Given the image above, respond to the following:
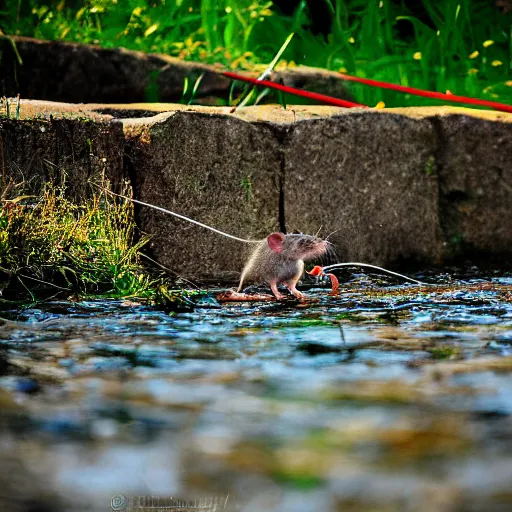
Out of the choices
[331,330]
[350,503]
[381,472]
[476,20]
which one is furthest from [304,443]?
[476,20]

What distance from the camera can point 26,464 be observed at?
191 cm

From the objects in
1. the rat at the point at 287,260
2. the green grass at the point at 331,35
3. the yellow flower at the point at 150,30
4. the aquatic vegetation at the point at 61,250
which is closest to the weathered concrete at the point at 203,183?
the aquatic vegetation at the point at 61,250

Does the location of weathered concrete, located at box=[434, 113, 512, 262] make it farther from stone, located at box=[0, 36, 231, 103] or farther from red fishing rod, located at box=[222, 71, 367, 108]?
stone, located at box=[0, 36, 231, 103]

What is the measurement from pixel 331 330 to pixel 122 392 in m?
1.19

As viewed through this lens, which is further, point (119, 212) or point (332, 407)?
point (119, 212)

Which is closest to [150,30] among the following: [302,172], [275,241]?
[302,172]

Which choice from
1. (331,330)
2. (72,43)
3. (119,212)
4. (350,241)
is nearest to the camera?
(331,330)

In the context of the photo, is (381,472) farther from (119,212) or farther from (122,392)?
(119,212)

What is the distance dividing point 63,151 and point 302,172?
4.59 feet

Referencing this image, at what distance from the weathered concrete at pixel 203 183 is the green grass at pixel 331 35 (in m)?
1.55

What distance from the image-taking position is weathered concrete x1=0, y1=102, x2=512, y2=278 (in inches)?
196

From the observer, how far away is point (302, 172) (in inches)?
215

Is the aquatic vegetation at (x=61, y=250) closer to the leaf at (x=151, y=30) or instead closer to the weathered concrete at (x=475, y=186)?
the weathered concrete at (x=475, y=186)

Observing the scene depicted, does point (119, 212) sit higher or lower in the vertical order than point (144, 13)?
lower
